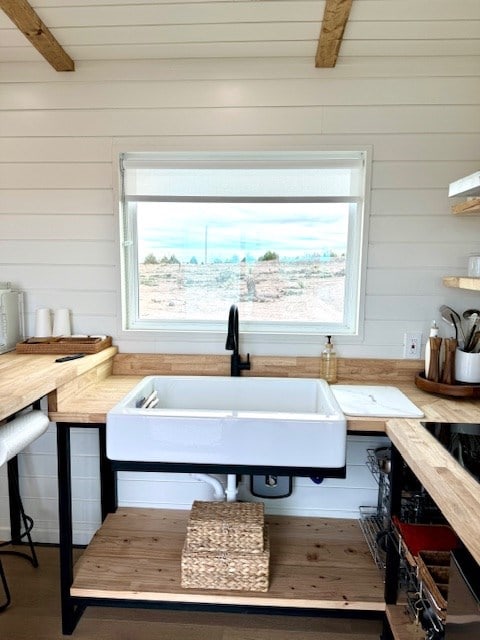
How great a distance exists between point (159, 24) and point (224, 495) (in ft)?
6.91

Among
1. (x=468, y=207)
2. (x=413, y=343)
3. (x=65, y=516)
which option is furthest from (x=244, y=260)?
(x=65, y=516)

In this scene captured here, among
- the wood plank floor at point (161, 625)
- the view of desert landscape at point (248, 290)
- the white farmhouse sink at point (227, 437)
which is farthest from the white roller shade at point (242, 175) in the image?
the wood plank floor at point (161, 625)

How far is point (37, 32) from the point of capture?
1801 mm

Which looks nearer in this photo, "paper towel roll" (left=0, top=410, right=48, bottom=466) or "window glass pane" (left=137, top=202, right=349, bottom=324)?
"paper towel roll" (left=0, top=410, right=48, bottom=466)

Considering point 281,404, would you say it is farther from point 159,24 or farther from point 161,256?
point 159,24

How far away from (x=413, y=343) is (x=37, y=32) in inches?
86.8

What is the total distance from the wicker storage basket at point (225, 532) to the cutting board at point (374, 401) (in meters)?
0.61

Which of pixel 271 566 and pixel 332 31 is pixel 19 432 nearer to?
pixel 271 566

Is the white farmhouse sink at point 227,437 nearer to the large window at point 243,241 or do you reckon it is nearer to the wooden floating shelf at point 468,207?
the large window at point 243,241

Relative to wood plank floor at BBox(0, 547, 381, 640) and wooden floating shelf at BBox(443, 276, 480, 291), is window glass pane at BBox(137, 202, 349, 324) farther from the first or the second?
wood plank floor at BBox(0, 547, 381, 640)

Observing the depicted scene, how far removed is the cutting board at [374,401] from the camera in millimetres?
1578

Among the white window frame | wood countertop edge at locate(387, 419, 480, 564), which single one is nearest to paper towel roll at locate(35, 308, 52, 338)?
the white window frame

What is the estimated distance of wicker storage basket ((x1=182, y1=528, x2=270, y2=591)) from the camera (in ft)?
5.42

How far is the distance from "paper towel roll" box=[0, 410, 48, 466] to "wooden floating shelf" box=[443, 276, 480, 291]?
5.63 ft
